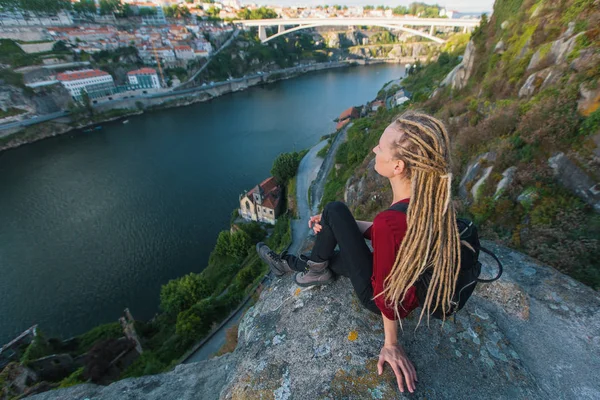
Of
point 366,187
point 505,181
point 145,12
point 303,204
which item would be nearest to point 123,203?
point 303,204

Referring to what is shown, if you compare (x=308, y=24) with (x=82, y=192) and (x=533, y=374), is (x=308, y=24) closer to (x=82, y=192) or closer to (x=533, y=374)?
(x=82, y=192)

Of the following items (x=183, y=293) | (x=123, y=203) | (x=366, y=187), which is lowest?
(x=123, y=203)

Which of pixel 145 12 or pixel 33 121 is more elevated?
pixel 145 12

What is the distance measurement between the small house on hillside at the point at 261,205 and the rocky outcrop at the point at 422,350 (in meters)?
24.2

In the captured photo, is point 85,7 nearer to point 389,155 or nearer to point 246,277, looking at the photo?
point 246,277

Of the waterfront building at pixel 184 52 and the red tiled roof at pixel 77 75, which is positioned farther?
the waterfront building at pixel 184 52

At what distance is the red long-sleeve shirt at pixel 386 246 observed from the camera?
217cm

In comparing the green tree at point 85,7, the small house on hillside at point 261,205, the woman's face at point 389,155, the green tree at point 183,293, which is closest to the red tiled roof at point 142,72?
the green tree at point 85,7

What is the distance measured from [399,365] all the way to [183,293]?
19.2m

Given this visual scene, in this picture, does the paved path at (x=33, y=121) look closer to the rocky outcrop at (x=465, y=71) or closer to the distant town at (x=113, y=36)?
the distant town at (x=113, y=36)

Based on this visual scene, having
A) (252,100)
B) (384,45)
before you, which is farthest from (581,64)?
(384,45)

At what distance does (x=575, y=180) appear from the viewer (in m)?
4.84

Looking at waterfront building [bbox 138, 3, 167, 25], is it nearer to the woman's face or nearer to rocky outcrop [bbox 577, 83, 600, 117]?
rocky outcrop [bbox 577, 83, 600, 117]

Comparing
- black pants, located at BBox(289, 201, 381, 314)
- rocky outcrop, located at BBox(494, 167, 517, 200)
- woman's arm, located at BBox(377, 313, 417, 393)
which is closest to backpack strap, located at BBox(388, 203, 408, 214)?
black pants, located at BBox(289, 201, 381, 314)
